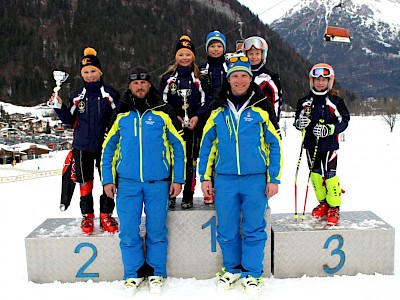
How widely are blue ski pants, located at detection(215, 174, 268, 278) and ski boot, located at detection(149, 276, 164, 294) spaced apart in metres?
0.57

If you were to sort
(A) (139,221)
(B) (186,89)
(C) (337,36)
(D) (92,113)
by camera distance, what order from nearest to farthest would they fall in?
(A) (139,221) < (D) (92,113) < (B) (186,89) < (C) (337,36)

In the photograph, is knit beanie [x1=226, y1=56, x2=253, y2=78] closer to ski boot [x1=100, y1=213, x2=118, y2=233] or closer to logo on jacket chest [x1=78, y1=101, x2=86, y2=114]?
logo on jacket chest [x1=78, y1=101, x2=86, y2=114]

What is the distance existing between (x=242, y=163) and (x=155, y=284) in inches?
47.1

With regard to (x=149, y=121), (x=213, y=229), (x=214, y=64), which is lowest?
(x=213, y=229)

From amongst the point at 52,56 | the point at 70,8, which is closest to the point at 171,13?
the point at 70,8

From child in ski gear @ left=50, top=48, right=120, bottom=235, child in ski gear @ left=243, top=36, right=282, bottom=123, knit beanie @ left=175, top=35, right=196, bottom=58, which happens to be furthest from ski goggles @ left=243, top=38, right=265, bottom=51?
child in ski gear @ left=50, top=48, right=120, bottom=235

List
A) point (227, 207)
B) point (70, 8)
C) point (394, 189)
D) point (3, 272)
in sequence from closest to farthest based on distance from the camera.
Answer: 1. point (227, 207)
2. point (3, 272)
3. point (394, 189)
4. point (70, 8)

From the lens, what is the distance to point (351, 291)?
314 centimetres

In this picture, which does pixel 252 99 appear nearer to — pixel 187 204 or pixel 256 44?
pixel 256 44

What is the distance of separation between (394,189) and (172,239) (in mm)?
5672

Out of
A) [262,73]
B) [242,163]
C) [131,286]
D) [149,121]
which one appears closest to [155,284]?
[131,286]

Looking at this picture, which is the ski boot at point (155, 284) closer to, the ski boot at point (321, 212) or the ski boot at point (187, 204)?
the ski boot at point (187, 204)

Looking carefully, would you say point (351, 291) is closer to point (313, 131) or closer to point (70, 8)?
point (313, 131)

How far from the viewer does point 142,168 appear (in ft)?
9.93
